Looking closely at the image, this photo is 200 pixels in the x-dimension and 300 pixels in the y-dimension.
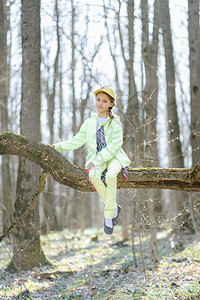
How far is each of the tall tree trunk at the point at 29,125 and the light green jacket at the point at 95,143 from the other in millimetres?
3214

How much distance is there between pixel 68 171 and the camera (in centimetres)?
468

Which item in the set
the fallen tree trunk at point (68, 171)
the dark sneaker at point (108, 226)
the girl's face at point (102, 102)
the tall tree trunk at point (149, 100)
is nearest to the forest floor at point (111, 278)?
the tall tree trunk at point (149, 100)

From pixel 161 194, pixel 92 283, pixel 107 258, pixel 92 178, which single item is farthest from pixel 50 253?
pixel 92 178

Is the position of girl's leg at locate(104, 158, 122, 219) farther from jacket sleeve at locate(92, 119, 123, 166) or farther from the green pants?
jacket sleeve at locate(92, 119, 123, 166)

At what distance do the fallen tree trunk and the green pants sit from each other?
316 millimetres

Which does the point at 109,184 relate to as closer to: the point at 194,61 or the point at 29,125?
the point at 29,125

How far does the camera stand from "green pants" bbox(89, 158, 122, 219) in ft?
14.0

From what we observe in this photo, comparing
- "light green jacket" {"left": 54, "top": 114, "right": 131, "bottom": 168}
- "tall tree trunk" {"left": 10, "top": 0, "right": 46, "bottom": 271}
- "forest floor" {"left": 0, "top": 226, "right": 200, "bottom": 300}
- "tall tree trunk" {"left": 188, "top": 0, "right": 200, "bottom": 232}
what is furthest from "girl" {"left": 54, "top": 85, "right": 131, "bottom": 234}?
"tall tree trunk" {"left": 188, "top": 0, "right": 200, "bottom": 232}

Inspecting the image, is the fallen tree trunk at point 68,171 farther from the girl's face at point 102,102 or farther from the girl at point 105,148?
the girl's face at point 102,102

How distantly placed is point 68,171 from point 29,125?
3.40 m

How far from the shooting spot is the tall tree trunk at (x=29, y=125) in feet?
24.8

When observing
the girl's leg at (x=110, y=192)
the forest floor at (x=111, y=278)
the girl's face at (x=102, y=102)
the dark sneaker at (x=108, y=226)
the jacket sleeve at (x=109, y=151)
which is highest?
the girl's face at (x=102, y=102)

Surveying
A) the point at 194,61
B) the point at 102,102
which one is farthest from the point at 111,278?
the point at 194,61

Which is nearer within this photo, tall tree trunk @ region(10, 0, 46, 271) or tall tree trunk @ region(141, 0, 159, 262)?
tall tree trunk @ region(10, 0, 46, 271)
